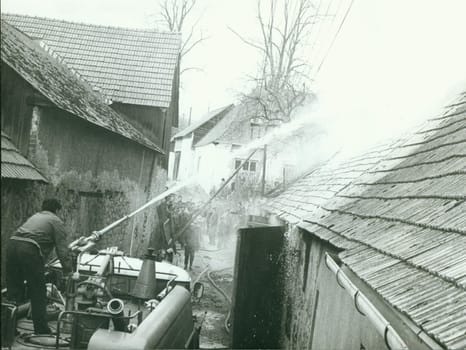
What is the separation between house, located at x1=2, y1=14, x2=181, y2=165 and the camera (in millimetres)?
11719

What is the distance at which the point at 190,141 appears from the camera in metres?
42.7

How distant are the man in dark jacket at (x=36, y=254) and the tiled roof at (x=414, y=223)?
6.47ft

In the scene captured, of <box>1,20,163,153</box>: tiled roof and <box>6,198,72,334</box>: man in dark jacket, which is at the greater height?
<box>1,20,163,153</box>: tiled roof

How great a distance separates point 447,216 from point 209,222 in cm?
1917

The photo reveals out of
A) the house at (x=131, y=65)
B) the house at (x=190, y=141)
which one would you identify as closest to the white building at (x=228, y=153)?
the house at (x=190, y=141)

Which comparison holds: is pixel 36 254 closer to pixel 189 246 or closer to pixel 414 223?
pixel 414 223

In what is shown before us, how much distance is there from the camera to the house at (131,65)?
1172 cm

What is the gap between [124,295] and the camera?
6.12 metres

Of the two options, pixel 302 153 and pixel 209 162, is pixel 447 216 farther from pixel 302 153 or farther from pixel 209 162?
pixel 209 162

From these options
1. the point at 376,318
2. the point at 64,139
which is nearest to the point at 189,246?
the point at 376,318

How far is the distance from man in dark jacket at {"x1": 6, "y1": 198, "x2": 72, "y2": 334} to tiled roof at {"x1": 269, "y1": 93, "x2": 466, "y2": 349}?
1.97m

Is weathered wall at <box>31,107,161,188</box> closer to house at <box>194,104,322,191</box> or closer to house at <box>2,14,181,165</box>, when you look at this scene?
house at <box>2,14,181,165</box>

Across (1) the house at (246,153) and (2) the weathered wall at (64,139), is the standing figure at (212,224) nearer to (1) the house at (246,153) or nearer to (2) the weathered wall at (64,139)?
(1) the house at (246,153)

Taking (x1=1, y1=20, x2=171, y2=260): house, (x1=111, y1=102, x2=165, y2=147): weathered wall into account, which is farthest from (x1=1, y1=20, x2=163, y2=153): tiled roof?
(x1=111, y1=102, x2=165, y2=147): weathered wall
